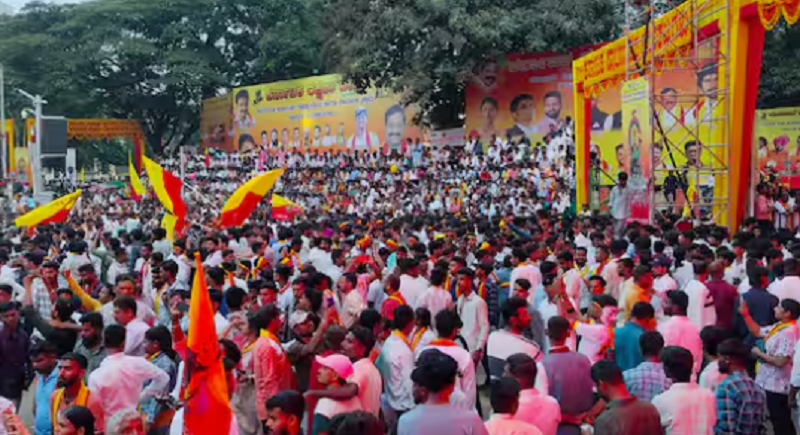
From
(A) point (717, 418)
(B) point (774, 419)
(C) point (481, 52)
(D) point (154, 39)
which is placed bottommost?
(B) point (774, 419)

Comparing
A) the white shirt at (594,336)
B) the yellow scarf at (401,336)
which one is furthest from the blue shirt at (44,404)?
the white shirt at (594,336)

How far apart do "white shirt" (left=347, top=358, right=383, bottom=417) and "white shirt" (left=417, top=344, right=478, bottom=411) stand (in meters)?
0.38

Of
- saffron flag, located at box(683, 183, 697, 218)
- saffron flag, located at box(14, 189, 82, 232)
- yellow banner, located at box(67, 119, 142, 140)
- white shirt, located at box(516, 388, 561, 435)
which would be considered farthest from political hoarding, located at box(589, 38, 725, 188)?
yellow banner, located at box(67, 119, 142, 140)

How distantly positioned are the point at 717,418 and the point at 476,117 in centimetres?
2482

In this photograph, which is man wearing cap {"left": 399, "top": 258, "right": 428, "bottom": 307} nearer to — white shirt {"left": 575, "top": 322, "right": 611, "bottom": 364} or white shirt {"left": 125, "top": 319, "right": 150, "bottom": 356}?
white shirt {"left": 575, "top": 322, "right": 611, "bottom": 364}

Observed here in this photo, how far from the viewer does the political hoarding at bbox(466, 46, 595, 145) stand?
2741 cm

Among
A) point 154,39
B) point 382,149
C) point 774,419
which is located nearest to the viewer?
point 774,419

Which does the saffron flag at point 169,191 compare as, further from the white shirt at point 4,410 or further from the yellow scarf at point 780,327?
the yellow scarf at point 780,327

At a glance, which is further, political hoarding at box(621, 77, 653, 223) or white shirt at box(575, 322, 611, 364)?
political hoarding at box(621, 77, 653, 223)

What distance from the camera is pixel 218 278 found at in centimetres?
806

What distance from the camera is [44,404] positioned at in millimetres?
→ 5387

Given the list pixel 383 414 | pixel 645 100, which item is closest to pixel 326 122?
pixel 645 100

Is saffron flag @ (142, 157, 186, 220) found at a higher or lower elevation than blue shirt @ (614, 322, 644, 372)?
higher

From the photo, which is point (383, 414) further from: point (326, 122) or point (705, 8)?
point (326, 122)
